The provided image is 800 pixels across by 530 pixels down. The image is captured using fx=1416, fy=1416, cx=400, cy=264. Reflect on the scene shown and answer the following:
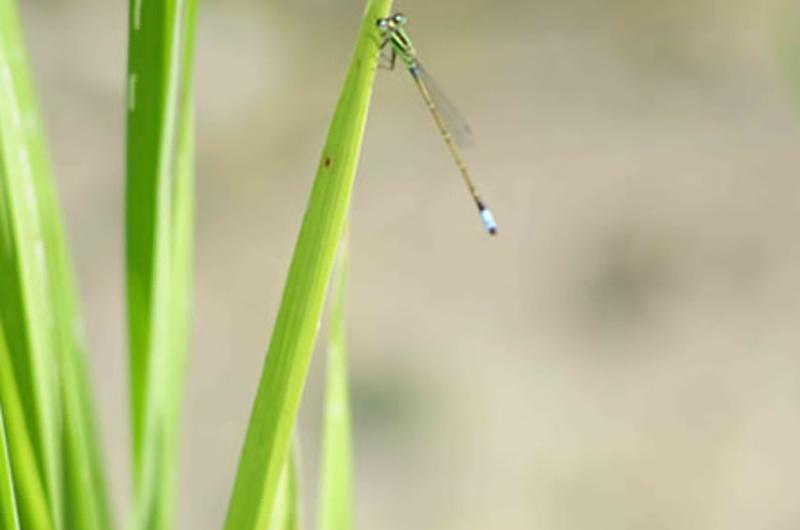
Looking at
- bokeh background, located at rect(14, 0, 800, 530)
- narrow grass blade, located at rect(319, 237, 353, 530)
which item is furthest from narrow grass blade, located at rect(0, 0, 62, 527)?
bokeh background, located at rect(14, 0, 800, 530)

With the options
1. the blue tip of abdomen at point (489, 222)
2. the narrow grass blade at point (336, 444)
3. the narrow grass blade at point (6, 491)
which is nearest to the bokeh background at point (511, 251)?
the blue tip of abdomen at point (489, 222)

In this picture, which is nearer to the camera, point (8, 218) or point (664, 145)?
point (8, 218)

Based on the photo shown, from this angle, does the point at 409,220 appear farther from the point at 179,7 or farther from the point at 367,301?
the point at 179,7

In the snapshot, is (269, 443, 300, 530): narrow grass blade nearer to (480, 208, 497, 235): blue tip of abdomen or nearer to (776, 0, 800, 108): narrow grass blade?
(480, 208, 497, 235): blue tip of abdomen

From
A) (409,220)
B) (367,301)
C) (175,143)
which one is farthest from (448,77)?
(175,143)

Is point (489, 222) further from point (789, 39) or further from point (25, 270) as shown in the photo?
point (789, 39)

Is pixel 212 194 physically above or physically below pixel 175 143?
above

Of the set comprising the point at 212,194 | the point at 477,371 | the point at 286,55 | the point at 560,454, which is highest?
the point at 286,55

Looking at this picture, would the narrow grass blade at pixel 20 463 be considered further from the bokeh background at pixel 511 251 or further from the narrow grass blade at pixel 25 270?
the bokeh background at pixel 511 251
